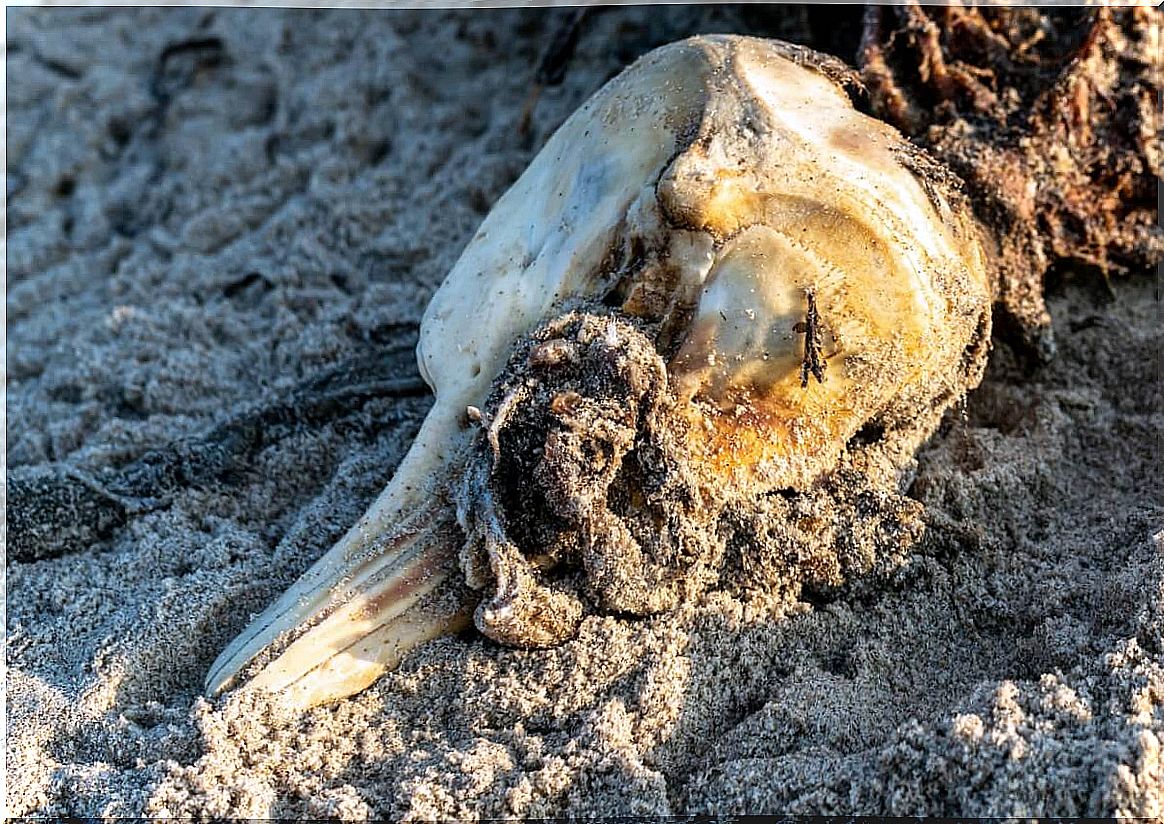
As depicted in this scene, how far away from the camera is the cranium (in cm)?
170

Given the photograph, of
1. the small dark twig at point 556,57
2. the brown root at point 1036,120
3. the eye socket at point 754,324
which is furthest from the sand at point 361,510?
the eye socket at point 754,324

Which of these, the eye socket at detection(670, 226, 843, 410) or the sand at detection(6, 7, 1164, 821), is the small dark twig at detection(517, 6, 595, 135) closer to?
the sand at detection(6, 7, 1164, 821)

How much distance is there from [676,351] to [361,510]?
73cm

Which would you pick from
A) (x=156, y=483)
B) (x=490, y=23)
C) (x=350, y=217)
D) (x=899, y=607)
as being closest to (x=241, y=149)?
(x=350, y=217)

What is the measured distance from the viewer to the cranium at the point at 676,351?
67.0 inches

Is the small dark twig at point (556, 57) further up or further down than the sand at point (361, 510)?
further up

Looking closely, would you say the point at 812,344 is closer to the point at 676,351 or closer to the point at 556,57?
the point at 676,351

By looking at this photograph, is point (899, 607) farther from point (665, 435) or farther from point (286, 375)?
point (286, 375)

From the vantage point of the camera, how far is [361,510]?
2.07 m

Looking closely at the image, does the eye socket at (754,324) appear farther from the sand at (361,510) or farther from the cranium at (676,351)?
the sand at (361,510)

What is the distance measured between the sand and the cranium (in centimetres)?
11

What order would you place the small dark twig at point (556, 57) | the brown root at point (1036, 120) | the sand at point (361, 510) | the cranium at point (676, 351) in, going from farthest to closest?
the small dark twig at point (556, 57)
the brown root at point (1036, 120)
the cranium at point (676, 351)
the sand at point (361, 510)

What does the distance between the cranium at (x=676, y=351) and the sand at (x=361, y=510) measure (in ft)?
0.34

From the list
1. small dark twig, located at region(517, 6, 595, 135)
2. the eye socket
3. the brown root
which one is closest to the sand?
small dark twig, located at region(517, 6, 595, 135)
